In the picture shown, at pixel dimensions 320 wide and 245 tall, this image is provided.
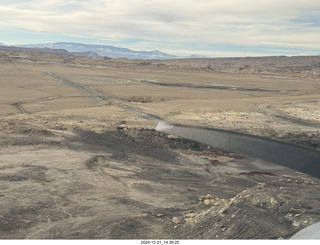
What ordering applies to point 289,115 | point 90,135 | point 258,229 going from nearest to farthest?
1. point 258,229
2. point 90,135
3. point 289,115

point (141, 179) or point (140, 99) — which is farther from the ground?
point (140, 99)

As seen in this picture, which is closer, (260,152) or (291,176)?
(260,152)

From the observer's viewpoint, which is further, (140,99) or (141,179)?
(140,99)

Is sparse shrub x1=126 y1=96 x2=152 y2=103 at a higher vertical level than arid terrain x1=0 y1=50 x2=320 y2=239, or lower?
higher

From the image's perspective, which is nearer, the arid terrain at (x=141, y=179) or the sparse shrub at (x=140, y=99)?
the arid terrain at (x=141, y=179)

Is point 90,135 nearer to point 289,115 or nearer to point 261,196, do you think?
point 261,196

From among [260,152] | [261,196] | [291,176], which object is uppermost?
[260,152]

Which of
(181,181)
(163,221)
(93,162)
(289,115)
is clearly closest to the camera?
(163,221)

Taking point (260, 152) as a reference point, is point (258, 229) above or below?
below

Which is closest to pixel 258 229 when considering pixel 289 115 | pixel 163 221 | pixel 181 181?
pixel 163 221

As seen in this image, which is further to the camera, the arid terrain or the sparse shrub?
the sparse shrub

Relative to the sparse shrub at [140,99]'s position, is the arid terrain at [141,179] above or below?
below
